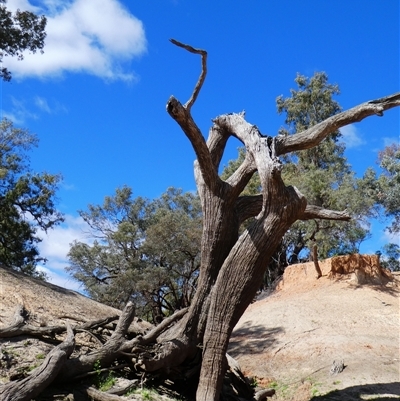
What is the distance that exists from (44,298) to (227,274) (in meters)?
4.22

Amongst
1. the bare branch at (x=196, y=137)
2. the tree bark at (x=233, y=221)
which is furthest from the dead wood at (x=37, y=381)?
the bare branch at (x=196, y=137)

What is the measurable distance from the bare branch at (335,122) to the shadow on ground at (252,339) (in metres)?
7.21

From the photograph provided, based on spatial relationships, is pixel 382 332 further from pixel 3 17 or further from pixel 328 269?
pixel 3 17

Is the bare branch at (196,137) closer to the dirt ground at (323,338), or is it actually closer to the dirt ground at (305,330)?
the dirt ground at (305,330)

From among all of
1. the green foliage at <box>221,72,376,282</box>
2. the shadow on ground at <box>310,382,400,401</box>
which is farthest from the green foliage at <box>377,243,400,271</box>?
the shadow on ground at <box>310,382,400,401</box>

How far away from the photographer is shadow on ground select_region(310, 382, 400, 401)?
8.59 m

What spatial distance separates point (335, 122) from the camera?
7508mm

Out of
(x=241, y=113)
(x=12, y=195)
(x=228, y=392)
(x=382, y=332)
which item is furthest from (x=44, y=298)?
(x=382, y=332)

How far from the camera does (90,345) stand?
7660mm

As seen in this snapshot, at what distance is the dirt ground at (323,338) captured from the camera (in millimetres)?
9562

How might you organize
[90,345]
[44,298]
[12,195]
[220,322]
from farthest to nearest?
[12,195], [44,298], [90,345], [220,322]

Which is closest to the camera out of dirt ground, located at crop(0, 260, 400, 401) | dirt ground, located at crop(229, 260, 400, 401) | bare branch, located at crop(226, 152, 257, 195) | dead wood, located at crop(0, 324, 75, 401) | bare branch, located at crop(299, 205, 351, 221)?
dead wood, located at crop(0, 324, 75, 401)

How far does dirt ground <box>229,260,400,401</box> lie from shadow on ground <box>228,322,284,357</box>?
0.03 meters

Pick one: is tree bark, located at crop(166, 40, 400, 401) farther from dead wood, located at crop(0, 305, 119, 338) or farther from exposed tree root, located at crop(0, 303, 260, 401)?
dead wood, located at crop(0, 305, 119, 338)
